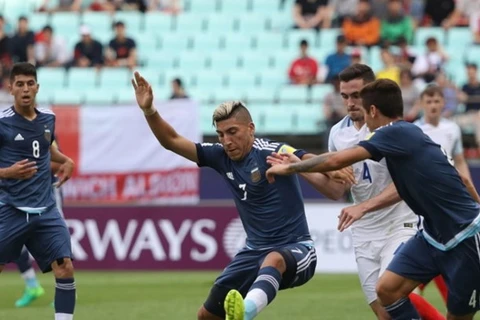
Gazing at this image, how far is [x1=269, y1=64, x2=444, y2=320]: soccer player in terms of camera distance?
9.86 metres

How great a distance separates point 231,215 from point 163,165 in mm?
1606

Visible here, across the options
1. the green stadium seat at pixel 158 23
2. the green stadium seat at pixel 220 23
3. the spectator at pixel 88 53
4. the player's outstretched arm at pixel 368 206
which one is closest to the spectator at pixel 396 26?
the green stadium seat at pixel 220 23

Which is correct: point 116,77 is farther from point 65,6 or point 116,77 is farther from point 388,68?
point 388,68

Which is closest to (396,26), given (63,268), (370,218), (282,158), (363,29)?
(363,29)

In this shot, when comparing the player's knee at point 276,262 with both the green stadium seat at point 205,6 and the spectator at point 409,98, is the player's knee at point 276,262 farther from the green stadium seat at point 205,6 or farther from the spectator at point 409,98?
the green stadium seat at point 205,6

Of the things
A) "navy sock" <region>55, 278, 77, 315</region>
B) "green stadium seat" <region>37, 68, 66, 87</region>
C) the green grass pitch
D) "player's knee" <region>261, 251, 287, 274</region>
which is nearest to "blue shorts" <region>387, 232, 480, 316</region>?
"player's knee" <region>261, 251, 287, 274</region>

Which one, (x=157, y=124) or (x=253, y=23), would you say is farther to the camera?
(x=253, y=23)

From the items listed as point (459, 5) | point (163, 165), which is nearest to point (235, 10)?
point (459, 5)

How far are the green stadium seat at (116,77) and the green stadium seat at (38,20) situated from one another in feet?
8.85

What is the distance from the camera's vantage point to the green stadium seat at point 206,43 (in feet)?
78.7

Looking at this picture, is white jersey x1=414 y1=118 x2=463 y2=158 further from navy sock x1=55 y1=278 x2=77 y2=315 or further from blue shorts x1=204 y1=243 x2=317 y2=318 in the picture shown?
navy sock x1=55 y1=278 x2=77 y2=315

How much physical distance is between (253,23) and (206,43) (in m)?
1.03

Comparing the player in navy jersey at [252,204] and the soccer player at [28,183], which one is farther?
the soccer player at [28,183]

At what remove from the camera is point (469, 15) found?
22922 mm
